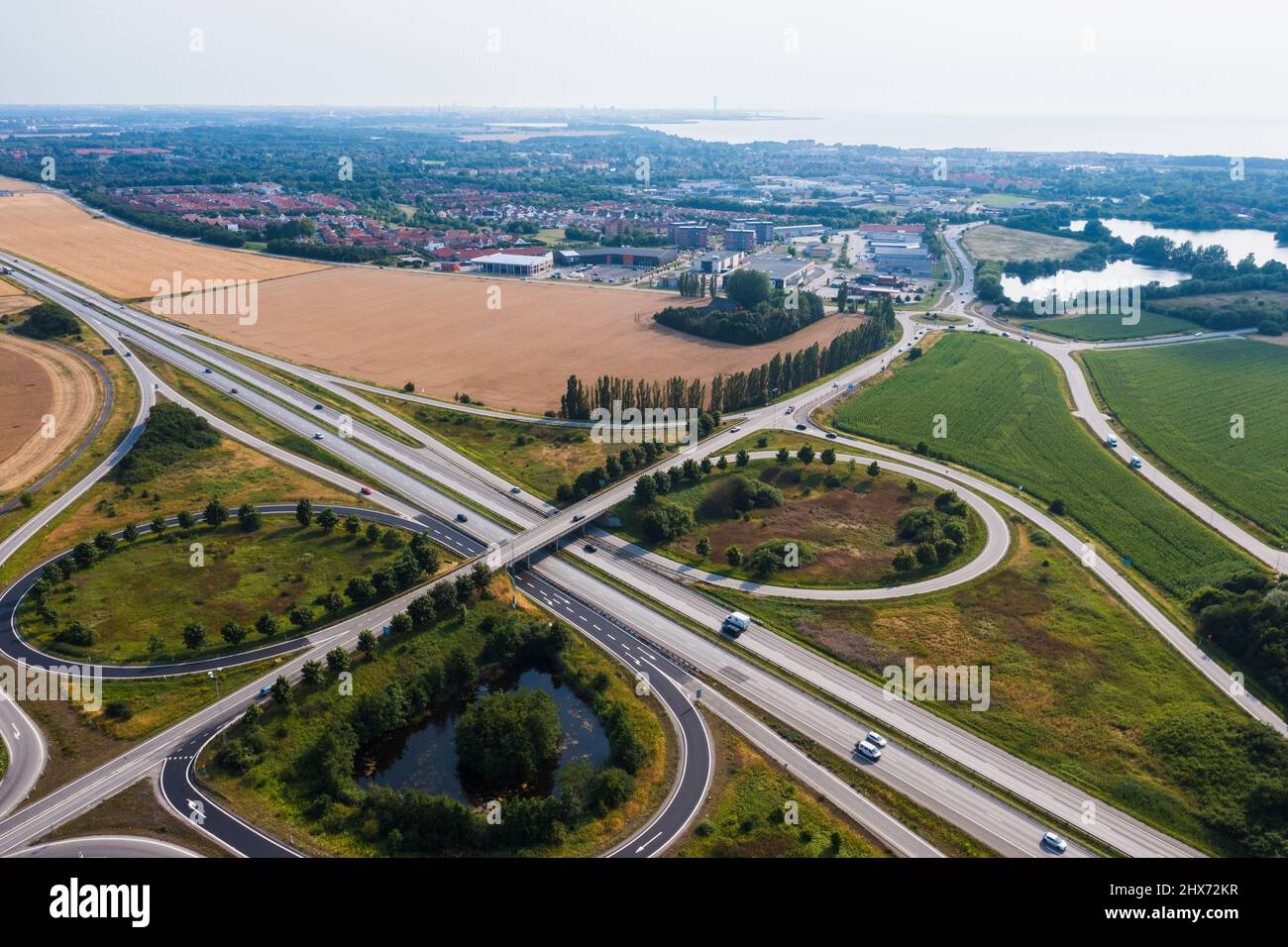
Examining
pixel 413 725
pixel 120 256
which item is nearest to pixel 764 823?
pixel 413 725

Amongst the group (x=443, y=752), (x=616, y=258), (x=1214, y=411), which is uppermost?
(x=616, y=258)

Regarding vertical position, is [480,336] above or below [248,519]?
above

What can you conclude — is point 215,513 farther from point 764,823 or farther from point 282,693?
point 764,823

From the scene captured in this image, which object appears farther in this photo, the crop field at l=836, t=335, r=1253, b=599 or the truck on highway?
the crop field at l=836, t=335, r=1253, b=599

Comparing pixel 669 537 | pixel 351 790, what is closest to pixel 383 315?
pixel 669 537

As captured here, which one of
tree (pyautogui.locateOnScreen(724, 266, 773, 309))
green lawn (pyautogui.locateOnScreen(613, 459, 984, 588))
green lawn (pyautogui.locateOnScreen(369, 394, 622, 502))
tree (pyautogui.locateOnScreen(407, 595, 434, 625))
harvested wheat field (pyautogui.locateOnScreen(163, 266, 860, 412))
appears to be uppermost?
tree (pyautogui.locateOnScreen(724, 266, 773, 309))

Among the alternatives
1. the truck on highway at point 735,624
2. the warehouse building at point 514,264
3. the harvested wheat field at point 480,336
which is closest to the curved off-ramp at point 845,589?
the truck on highway at point 735,624

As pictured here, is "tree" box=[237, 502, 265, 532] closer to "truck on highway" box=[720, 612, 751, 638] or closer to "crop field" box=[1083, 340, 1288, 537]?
"truck on highway" box=[720, 612, 751, 638]

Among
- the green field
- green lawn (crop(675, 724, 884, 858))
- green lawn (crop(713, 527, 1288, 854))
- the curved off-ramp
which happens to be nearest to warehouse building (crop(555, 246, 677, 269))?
the green field
